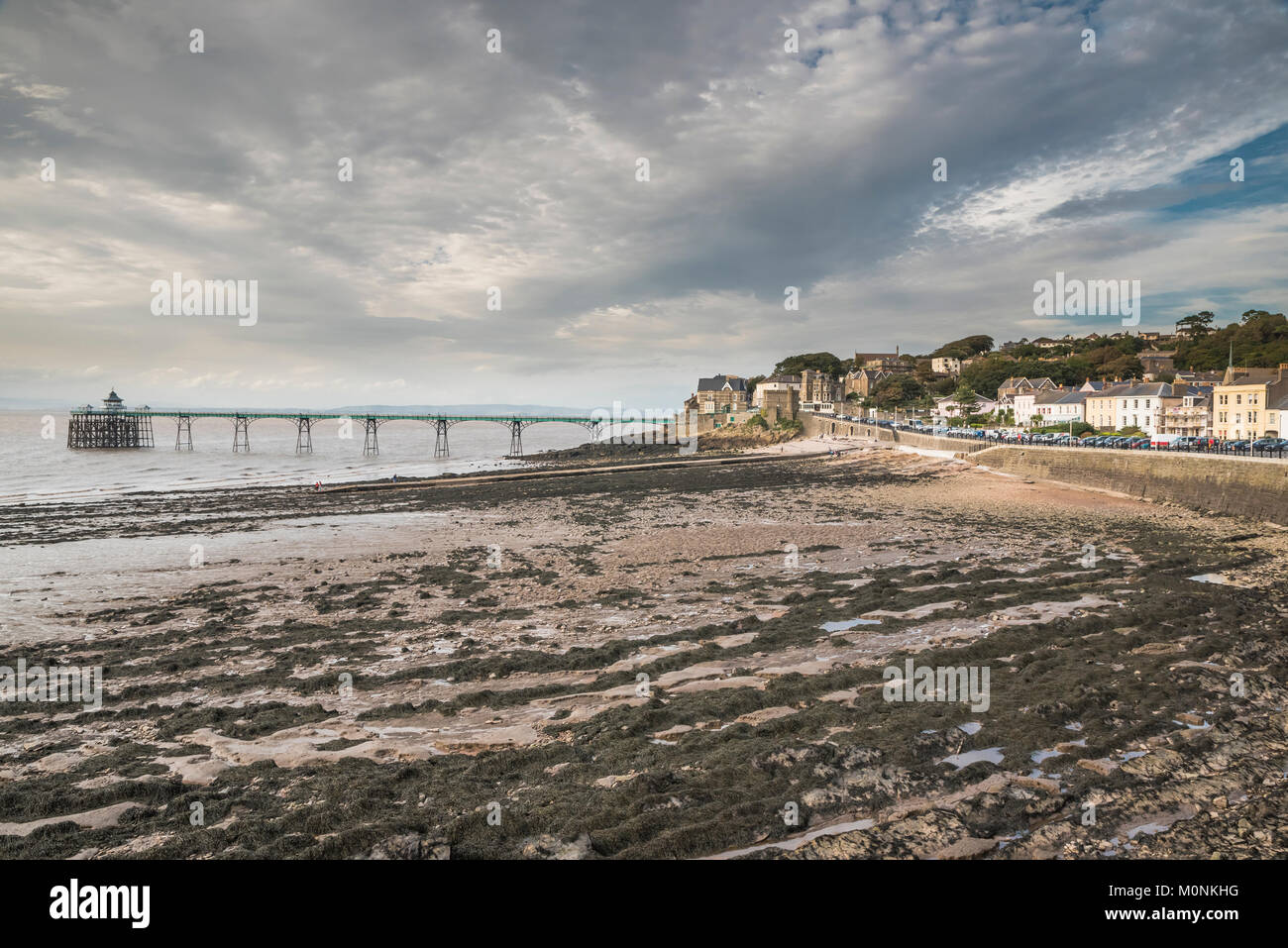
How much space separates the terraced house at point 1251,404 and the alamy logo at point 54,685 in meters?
57.9

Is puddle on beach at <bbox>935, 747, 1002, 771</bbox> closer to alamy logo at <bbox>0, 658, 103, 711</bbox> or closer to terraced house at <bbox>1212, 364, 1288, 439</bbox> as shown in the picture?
alamy logo at <bbox>0, 658, 103, 711</bbox>

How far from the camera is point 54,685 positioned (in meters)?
9.59

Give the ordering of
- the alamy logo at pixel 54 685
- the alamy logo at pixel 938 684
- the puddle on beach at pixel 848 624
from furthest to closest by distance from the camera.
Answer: the puddle on beach at pixel 848 624
the alamy logo at pixel 54 685
the alamy logo at pixel 938 684

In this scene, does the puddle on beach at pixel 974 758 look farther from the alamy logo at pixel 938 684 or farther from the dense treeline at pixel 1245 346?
the dense treeline at pixel 1245 346

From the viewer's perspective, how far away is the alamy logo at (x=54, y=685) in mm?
9047

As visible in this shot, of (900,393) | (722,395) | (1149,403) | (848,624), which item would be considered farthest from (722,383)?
(848,624)

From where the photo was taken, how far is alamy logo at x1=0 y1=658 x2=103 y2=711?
356 inches

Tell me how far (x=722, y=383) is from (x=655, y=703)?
112 meters

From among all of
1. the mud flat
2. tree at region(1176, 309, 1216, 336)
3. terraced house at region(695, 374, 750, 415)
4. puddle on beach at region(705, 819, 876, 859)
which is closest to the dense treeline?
tree at region(1176, 309, 1216, 336)

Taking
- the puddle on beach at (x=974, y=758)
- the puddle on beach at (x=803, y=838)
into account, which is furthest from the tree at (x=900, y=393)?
the puddle on beach at (x=803, y=838)

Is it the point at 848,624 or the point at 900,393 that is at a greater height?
the point at 900,393
